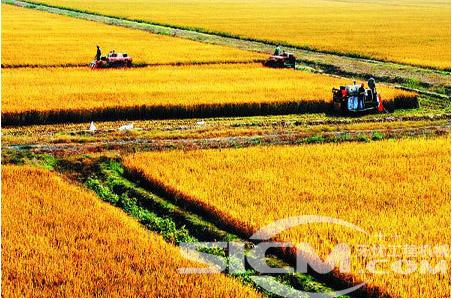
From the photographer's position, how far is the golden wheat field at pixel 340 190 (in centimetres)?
985

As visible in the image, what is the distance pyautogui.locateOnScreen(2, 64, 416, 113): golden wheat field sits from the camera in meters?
20.7

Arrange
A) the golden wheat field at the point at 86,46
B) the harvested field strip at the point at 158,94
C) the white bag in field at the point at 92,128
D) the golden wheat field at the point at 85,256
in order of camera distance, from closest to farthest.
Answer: the golden wheat field at the point at 85,256
the white bag in field at the point at 92,128
the harvested field strip at the point at 158,94
the golden wheat field at the point at 86,46

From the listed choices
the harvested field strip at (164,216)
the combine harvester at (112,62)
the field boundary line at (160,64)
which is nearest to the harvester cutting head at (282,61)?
the field boundary line at (160,64)

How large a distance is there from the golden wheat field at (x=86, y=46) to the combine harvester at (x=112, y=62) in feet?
4.76

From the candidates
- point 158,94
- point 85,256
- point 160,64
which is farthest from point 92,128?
point 160,64

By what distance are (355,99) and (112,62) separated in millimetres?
11827

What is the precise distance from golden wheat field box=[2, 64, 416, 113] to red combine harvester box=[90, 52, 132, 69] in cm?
69

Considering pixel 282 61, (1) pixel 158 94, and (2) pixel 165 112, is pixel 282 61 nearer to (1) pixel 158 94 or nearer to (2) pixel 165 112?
(1) pixel 158 94

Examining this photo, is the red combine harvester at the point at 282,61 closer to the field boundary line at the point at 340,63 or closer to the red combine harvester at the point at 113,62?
the field boundary line at the point at 340,63

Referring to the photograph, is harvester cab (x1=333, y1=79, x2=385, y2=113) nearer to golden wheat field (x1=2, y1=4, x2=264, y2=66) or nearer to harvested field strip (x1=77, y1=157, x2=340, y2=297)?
harvested field strip (x1=77, y1=157, x2=340, y2=297)

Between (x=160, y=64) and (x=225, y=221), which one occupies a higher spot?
(x=160, y=64)

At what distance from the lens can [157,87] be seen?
932 inches

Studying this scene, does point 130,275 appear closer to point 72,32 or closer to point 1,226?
point 1,226

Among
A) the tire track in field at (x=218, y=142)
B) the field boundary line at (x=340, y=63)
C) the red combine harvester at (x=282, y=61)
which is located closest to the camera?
the tire track in field at (x=218, y=142)
